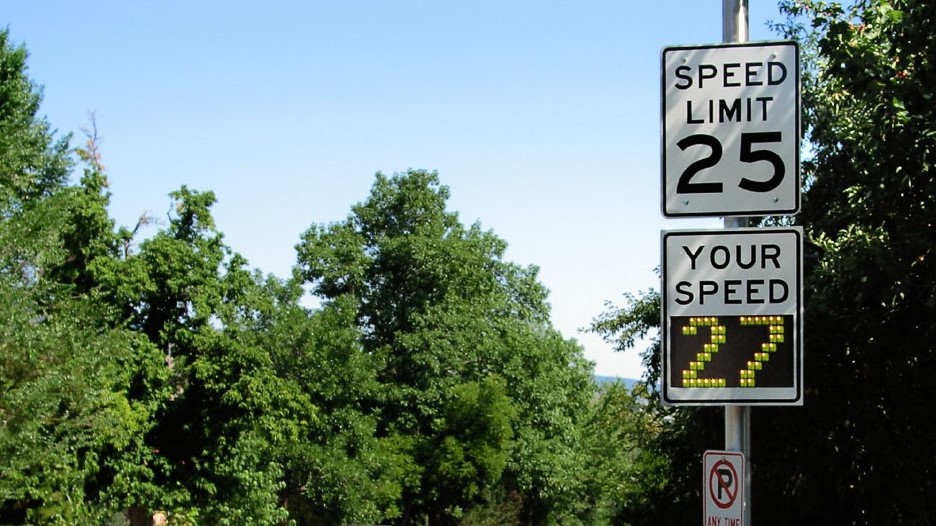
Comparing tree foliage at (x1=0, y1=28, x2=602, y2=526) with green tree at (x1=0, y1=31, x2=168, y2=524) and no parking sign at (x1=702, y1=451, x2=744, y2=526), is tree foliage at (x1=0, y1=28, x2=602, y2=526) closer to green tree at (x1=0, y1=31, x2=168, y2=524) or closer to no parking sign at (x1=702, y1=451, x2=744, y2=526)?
green tree at (x1=0, y1=31, x2=168, y2=524)

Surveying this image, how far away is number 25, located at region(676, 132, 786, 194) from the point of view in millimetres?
5699

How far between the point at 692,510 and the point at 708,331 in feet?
68.5

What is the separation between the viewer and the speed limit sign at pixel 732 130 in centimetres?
570

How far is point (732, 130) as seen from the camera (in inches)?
227

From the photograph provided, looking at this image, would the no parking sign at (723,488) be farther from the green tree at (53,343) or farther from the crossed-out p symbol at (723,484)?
the green tree at (53,343)

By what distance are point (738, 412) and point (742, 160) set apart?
1.13 m

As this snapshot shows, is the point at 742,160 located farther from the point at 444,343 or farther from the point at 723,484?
the point at 444,343

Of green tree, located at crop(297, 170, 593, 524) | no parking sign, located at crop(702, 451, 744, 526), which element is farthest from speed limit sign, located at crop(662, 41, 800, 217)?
green tree, located at crop(297, 170, 593, 524)

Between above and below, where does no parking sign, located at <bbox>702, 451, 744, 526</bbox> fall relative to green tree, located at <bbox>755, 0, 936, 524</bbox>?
below

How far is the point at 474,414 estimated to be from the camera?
50.3 m

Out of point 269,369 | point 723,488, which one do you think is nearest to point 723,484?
point 723,488

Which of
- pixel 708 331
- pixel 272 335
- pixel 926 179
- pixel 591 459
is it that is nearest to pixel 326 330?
pixel 272 335

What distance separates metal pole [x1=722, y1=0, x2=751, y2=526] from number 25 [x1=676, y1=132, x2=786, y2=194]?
0.53ft

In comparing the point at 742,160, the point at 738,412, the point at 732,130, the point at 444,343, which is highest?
the point at 444,343
